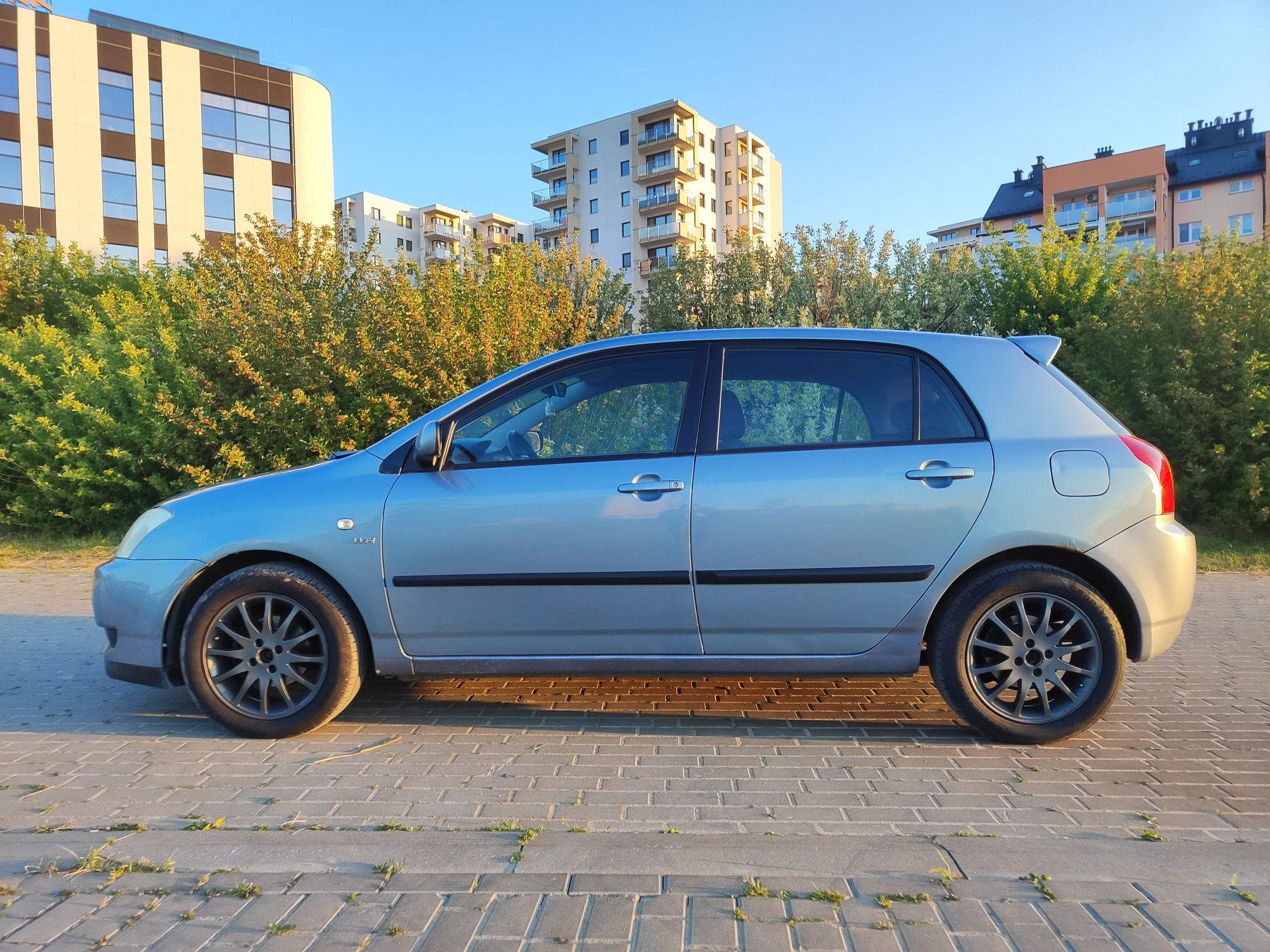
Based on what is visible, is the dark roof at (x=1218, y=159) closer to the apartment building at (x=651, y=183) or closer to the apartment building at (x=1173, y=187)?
the apartment building at (x=1173, y=187)

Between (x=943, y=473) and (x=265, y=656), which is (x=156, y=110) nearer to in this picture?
(x=265, y=656)

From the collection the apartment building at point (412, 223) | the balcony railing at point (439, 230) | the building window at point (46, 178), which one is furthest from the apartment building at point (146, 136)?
the balcony railing at point (439, 230)

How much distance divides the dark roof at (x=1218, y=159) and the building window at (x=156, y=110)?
64.5m

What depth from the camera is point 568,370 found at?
14.2 feet

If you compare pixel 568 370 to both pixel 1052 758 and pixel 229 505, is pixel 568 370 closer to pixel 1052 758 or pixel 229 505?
pixel 229 505

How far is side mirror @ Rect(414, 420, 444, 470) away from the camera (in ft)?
13.2

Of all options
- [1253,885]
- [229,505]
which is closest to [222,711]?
[229,505]

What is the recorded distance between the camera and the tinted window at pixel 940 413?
13.1 ft

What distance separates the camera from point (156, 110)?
42.3 meters

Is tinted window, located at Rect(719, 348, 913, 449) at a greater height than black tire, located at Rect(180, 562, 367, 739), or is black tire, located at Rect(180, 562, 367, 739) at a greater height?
tinted window, located at Rect(719, 348, 913, 449)

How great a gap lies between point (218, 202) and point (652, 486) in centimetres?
4681

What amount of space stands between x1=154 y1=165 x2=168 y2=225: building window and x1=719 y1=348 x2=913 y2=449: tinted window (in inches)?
1818

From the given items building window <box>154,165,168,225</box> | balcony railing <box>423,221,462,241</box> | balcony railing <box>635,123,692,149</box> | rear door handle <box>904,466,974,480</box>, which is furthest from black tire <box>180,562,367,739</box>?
balcony railing <box>423,221,462,241</box>

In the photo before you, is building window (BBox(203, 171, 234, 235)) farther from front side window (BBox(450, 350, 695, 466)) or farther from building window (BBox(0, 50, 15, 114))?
front side window (BBox(450, 350, 695, 466))
